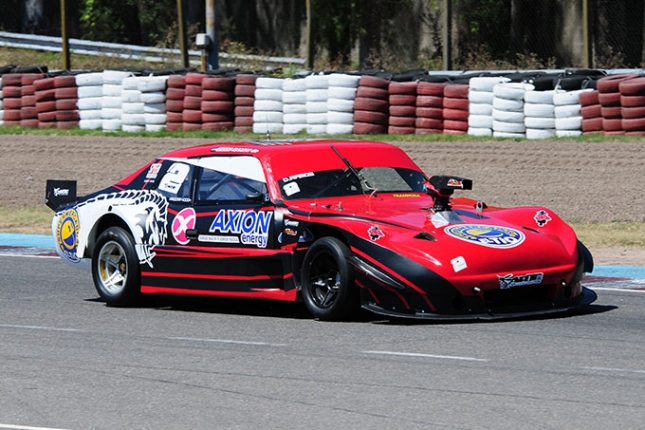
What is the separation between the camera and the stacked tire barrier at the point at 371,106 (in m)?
23.0

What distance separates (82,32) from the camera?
46.1 metres

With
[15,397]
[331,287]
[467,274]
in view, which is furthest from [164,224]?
[15,397]

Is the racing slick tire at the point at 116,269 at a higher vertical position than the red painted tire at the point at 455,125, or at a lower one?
lower

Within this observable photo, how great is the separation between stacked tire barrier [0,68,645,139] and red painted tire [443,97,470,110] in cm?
2

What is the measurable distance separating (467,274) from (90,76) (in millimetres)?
18726

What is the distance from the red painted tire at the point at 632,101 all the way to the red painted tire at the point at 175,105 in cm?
902

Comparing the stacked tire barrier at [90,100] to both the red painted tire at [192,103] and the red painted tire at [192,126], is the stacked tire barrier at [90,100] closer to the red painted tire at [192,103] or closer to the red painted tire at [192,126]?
the red painted tire at [192,103]

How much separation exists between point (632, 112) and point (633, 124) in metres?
0.20

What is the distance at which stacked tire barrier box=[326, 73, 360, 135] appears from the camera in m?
23.2

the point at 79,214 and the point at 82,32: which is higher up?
the point at 82,32

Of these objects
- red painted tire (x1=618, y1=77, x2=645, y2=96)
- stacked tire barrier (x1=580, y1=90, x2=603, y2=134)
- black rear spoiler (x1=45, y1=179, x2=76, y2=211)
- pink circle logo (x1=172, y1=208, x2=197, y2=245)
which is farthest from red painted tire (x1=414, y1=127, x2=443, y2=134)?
pink circle logo (x1=172, y1=208, x2=197, y2=245)

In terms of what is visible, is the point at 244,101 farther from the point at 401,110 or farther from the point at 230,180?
the point at 230,180

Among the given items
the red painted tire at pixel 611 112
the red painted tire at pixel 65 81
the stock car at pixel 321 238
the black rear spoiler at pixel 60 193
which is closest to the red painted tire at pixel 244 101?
the red painted tire at pixel 65 81

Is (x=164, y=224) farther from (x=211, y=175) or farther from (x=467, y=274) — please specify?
(x=467, y=274)
